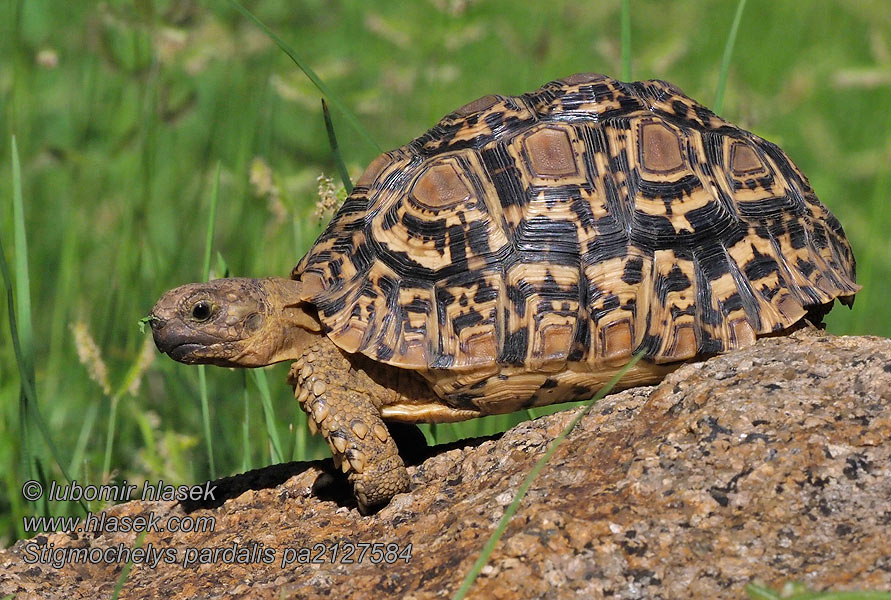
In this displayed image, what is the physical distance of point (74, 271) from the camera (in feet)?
24.1

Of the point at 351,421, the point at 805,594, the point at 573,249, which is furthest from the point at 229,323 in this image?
the point at 805,594

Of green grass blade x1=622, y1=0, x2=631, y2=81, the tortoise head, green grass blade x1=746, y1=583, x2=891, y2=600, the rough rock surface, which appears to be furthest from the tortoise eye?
green grass blade x1=746, y1=583, x2=891, y2=600

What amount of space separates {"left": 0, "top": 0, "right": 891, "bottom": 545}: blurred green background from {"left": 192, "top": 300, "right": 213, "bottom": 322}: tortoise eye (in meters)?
0.79

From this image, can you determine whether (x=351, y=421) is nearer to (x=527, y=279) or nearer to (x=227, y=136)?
(x=527, y=279)

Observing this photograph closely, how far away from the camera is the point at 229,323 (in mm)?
4586

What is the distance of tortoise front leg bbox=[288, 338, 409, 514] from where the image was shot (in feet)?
13.5

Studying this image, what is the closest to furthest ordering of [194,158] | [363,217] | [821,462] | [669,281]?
[821,462]
[669,281]
[363,217]
[194,158]

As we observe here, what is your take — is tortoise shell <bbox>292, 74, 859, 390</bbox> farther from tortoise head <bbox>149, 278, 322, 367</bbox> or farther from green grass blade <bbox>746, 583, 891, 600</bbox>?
green grass blade <bbox>746, 583, 891, 600</bbox>

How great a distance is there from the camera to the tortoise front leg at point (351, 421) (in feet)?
13.5

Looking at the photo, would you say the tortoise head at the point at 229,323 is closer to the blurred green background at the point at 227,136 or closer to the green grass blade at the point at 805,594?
the blurred green background at the point at 227,136

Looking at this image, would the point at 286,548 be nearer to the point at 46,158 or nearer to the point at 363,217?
the point at 363,217

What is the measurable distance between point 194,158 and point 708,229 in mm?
6149

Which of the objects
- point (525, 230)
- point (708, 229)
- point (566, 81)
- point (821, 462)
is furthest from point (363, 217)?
point (821, 462)

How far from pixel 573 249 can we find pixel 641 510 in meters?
1.43
